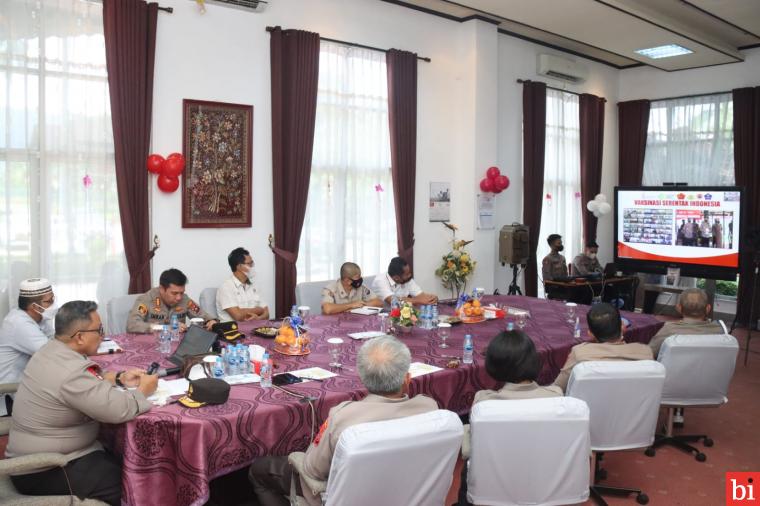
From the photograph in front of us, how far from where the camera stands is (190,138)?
18.8ft

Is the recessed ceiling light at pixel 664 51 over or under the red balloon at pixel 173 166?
over

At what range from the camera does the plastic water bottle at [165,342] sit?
11.8ft

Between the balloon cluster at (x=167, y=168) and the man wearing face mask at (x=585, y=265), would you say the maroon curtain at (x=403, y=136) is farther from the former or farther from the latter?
the man wearing face mask at (x=585, y=265)

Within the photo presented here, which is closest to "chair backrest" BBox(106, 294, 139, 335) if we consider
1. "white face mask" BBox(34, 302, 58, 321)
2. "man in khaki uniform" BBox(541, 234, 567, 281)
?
"white face mask" BBox(34, 302, 58, 321)

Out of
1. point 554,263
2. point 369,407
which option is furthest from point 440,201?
point 369,407

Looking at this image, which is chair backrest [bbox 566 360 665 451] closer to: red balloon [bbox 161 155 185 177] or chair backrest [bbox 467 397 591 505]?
chair backrest [bbox 467 397 591 505]

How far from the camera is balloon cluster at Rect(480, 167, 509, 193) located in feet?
25.8

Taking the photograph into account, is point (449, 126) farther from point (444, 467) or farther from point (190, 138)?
point (444, 467)

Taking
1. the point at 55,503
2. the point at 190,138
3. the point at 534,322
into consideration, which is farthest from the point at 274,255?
the point at 55,503

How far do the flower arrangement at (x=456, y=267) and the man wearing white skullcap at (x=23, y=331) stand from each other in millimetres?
4697

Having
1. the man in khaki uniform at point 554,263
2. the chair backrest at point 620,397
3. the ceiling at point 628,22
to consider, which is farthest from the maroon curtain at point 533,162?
the chair backrest at point 620,397

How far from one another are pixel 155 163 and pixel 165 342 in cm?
234

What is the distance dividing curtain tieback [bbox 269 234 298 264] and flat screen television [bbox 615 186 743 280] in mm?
5404

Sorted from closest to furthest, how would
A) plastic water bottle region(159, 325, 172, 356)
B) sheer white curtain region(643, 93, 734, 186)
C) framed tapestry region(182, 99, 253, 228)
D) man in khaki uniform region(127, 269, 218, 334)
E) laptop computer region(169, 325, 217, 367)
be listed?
laptop computer region(169, 325, 217, 367)
plastic water bottle region(159, 325, 172, 356)
man in khaki uniform region(127, 269, 218, 334)
framed tapestry region(182, 99, 253, 228)
sheer white curtain region(643, 93, 734, 186)
